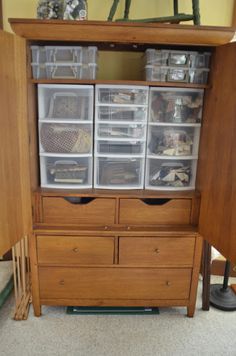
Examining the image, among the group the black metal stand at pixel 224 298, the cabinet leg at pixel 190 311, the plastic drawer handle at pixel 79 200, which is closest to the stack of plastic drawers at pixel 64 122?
the plastic drawer handle at pixel 79 200

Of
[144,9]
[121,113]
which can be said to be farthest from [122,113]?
[144,9]

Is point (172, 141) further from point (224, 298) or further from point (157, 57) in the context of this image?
point (224, 298)

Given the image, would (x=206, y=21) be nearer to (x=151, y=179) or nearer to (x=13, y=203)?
(x=151, y=179)

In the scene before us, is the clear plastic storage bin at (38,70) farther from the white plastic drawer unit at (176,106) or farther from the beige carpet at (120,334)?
the beige carpet at (120,334)

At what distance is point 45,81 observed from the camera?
1.38 meters

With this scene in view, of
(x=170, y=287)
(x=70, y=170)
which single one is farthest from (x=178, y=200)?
(x=70, y=170)

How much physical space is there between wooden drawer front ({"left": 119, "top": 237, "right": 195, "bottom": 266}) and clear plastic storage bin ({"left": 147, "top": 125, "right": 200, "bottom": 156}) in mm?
484

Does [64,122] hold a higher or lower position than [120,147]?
higher

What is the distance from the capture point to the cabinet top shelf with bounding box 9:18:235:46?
1222 millimetres

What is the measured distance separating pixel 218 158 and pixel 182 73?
19.4 inches

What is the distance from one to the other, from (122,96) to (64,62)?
0.34 meters

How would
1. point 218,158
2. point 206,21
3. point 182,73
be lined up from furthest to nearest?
point 206,21 → point 182,73 → point 218,158

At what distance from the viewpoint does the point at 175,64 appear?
142 cm

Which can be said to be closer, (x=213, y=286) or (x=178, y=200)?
(x=178, y=200)
